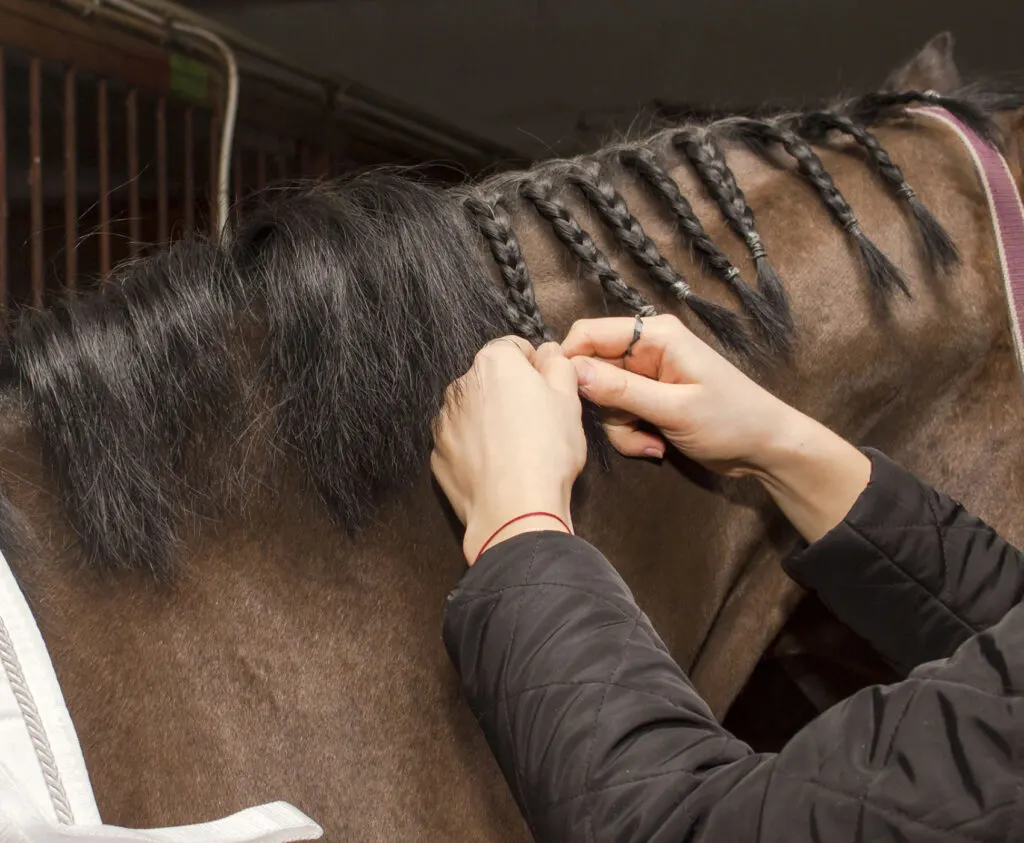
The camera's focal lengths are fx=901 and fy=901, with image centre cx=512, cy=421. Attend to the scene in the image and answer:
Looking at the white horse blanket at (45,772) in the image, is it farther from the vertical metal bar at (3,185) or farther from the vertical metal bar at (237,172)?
the vertical metal bar at (237,172)

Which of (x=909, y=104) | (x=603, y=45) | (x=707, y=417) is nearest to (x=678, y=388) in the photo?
(x=707, y=417)

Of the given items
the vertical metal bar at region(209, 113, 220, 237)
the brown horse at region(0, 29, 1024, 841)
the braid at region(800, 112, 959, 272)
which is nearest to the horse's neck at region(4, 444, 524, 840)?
the brown horse at region(0, 29, 1024, 841)

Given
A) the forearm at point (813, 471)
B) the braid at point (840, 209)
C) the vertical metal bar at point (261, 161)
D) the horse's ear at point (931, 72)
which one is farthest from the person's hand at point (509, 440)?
the vertical metal bar at point (261, 161)

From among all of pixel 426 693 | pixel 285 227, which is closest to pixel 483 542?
pixel 426 693

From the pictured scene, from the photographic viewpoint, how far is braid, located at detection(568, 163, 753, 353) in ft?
1.71

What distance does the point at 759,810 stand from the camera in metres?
0.34

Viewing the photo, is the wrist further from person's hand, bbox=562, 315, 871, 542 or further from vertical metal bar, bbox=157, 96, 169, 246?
vertical metal bar, bbox=157, 96, 169, 246

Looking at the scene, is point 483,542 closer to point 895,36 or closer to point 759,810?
point 759,810

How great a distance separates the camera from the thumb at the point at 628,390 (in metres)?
0.47

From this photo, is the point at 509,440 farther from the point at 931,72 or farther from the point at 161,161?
the point at 161,161

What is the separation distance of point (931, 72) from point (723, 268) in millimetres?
→ 356

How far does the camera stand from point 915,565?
0.51 metres

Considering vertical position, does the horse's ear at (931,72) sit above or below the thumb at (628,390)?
above

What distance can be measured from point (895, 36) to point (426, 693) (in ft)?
3.59
